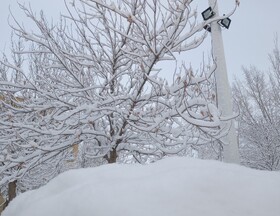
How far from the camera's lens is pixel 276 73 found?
1117 cm

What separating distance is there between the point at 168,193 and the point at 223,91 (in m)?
3.60

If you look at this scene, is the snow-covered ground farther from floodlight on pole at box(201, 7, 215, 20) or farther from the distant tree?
the distant tree

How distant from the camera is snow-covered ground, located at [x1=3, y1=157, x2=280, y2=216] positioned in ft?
3.54

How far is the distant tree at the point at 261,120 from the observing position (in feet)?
34.5

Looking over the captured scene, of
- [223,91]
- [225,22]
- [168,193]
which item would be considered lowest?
[168,193]

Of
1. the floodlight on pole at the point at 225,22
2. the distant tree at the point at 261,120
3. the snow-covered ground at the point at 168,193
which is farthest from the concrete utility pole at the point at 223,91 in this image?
the distant tree at the point at 261,120

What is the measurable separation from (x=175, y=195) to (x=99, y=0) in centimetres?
284

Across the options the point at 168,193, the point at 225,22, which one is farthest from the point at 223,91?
the point at 168,193

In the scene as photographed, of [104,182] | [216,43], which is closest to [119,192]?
[104,182]

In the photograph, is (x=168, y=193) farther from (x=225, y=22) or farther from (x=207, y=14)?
(x=225, y=22)

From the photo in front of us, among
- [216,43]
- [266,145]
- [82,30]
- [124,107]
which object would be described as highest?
[82,30]

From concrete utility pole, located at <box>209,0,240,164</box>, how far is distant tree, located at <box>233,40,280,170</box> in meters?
6.40

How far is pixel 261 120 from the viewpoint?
10.9 meters

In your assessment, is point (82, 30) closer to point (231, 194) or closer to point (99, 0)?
point (99, 0)
